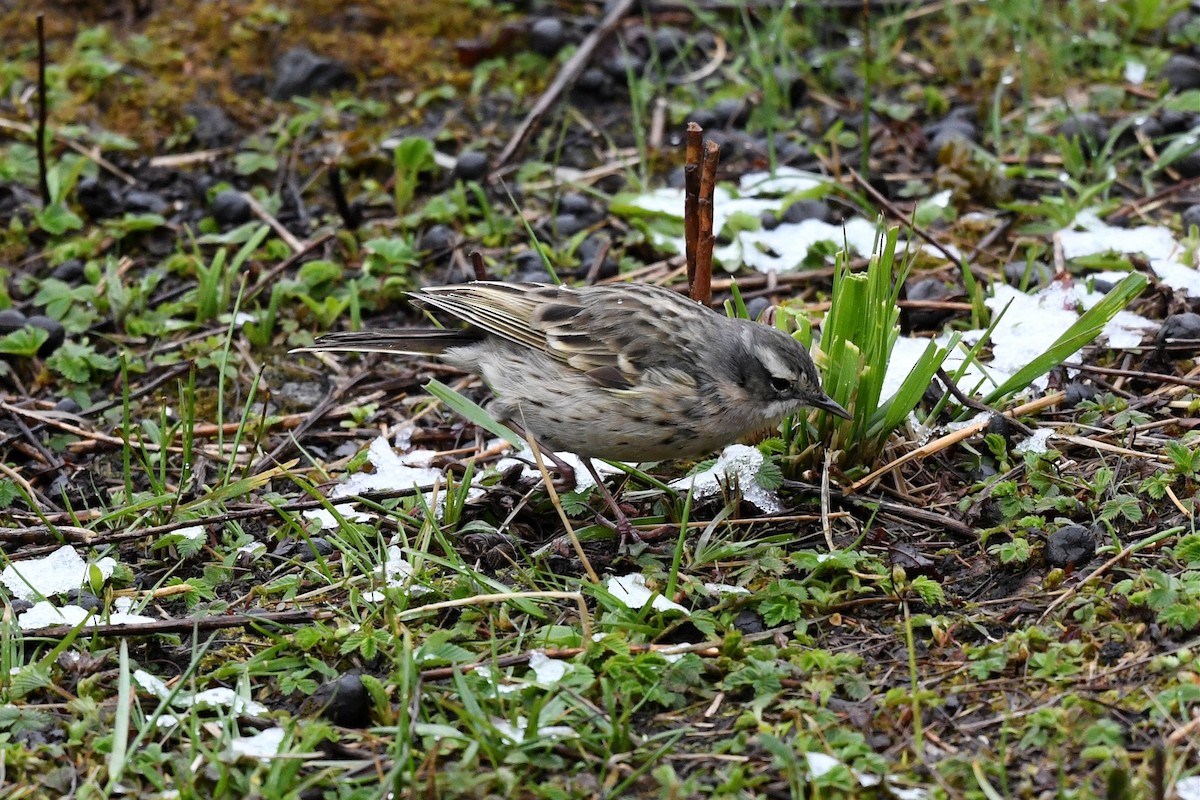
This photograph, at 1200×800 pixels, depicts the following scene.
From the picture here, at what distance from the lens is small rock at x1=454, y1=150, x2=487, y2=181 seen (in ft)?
27.1

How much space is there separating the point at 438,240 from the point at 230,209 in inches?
51.7

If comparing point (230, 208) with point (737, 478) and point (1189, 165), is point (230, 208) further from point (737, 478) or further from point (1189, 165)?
point (1189, 165)

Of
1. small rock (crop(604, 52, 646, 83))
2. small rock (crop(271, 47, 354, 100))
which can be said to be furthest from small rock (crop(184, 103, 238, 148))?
small rock (crop(604, 52, 646, 83))

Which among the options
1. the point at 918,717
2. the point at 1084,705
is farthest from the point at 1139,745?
the point at 918,717

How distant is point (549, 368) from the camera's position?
5.84m

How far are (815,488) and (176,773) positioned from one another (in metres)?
2.70

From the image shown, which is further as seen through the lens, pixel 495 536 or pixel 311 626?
pixel 495 536

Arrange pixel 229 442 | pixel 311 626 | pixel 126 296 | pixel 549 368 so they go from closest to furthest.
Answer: pixel 311 626, pixel 549 368, pixel 229 442, pixel 126 296

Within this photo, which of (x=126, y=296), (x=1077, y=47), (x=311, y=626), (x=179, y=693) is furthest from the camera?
(x=1077, y=47)

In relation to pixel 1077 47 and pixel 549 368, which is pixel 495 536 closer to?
pixel 549 368

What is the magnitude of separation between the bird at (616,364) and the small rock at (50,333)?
5.88 feet

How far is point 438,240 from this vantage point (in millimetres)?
7805

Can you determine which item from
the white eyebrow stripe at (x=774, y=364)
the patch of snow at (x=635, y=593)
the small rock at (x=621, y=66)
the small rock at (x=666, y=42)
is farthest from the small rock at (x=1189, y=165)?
the patch of snow at (x=635, y=593)

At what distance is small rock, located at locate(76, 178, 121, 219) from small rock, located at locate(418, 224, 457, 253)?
6.31ft
